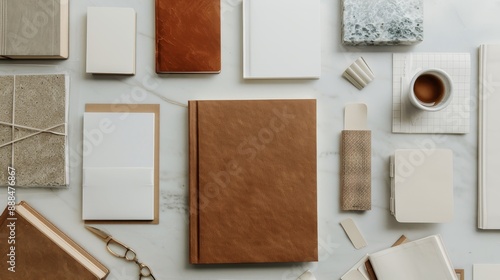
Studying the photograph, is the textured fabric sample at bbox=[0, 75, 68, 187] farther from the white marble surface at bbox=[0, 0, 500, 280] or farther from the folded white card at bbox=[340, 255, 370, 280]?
the folded white card at bbox=[340, 255, 370, 280]

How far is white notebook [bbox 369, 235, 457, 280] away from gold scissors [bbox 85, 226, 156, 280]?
400 millimetres

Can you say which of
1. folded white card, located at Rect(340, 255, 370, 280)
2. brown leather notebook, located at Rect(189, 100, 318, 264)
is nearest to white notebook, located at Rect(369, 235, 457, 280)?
folded white card, located at Rect(340, 255, 370, 280)

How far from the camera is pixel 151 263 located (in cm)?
80

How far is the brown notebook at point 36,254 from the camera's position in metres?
0.77

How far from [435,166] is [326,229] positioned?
8.5 inches

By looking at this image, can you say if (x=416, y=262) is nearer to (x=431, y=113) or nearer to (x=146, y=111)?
(x=431, y=113)

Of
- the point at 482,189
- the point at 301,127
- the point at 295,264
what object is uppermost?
the point at 301,127

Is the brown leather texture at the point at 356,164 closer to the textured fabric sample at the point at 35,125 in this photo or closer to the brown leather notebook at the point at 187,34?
the brown leather notebook at the point at 187,34

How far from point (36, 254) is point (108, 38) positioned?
1.27ft

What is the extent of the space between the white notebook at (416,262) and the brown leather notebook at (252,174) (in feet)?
0.46

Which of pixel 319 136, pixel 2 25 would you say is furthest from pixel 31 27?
pixel 319 136

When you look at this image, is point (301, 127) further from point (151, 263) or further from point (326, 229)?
point (151, 263)

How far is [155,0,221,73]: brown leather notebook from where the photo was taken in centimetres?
78

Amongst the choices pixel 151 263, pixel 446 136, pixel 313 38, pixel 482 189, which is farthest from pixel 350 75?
pixel 151 263
